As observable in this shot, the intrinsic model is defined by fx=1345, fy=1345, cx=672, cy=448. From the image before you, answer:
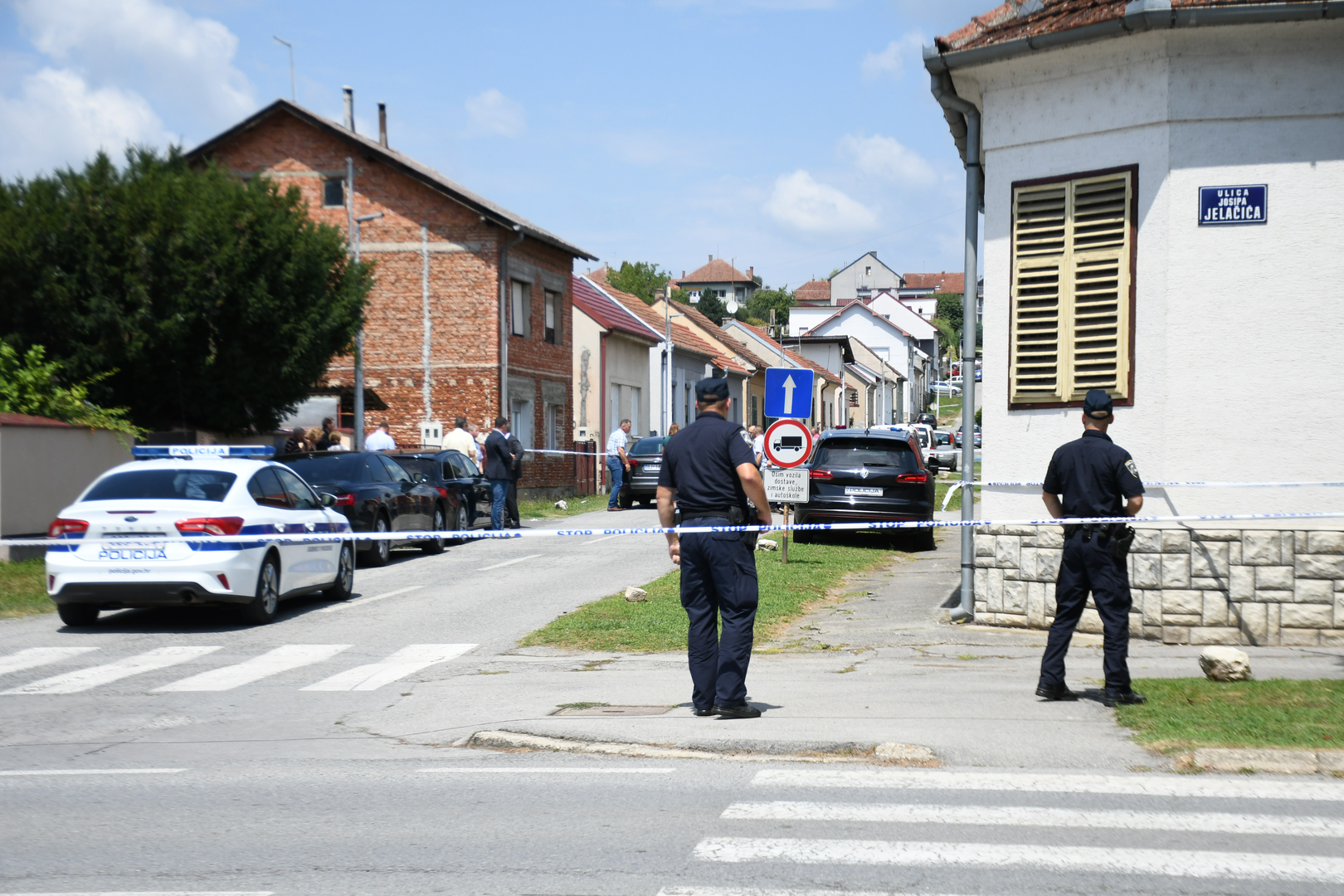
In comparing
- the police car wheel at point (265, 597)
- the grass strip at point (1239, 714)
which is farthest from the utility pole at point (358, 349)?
the grass strip at point (1239, 714)

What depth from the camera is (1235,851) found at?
5082 mm

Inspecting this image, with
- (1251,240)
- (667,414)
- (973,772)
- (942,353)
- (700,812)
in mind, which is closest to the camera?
(700,812)

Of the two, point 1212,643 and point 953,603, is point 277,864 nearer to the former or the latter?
point 1212,643

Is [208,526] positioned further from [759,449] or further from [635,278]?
[635,278]

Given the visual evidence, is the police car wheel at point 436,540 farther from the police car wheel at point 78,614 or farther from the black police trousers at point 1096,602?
the black police trousers at point 1096,602

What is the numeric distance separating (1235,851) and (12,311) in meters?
21.8

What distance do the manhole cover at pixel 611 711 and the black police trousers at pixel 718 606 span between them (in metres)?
0.29

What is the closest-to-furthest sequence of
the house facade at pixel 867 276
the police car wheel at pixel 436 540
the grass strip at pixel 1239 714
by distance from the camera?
the grass strip at pixel 1239 714 → the police car wheel at pixel 436 540 → the house facade at pixel 867 276

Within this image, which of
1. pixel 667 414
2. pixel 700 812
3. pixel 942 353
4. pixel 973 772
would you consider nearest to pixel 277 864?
pixel 700 812

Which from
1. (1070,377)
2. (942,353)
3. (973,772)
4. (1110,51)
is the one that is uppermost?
(942,353)

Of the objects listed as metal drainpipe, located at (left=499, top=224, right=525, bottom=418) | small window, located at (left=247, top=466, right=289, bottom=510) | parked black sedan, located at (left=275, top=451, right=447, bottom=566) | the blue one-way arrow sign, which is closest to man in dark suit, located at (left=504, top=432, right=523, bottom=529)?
parked black sedan, located at (left=275, top=451, right=447, bottom=566)

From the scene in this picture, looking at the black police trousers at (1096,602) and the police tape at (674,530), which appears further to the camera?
the police tape at (674,530)

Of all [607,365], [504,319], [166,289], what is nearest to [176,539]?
[166,289]

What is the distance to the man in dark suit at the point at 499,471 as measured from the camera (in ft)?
74.9
